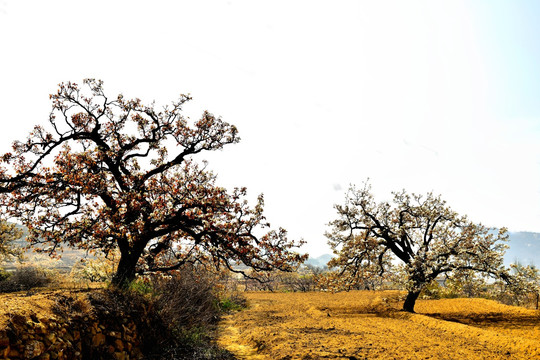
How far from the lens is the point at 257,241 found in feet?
34.6

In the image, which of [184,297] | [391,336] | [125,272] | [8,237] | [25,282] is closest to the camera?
[125,272]

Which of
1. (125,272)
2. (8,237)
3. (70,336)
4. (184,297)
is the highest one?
(8,237)

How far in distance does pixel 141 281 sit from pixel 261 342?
18.4 ft

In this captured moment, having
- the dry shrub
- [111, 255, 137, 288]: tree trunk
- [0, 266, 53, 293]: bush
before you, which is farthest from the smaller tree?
[0, 266, 53, 293]: bush

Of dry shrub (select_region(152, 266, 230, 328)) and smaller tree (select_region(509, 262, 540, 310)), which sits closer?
dry shrub (select_region(152, 266, 230, 328))

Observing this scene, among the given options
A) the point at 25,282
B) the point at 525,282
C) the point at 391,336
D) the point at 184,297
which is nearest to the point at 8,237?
the point at 25,282

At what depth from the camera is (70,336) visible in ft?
19.6

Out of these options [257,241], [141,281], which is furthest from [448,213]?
[141,281]

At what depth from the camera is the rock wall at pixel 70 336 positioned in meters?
4.88

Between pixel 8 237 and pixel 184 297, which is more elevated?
pixel 8 237

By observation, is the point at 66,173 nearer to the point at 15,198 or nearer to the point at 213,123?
the point at 15,198

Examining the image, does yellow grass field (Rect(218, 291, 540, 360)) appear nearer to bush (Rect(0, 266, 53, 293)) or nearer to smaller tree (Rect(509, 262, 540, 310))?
smaller tree (Rect(509, 262, 540, 310))

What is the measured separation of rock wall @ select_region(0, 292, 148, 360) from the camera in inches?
192

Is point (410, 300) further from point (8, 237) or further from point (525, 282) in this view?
point (8, 237)
